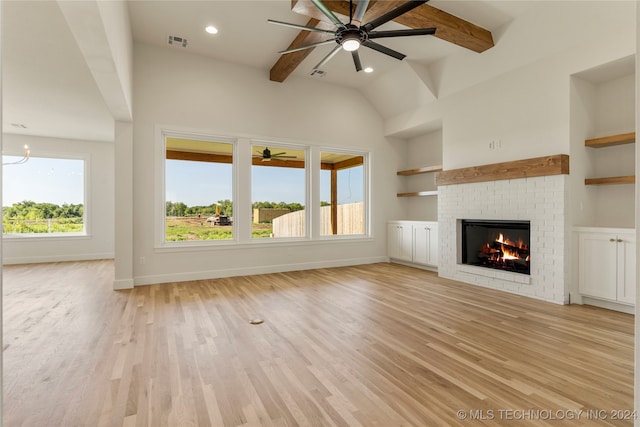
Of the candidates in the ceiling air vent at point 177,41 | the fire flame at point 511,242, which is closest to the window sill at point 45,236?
the ceiling air vent at point 177,41

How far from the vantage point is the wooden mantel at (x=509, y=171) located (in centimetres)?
402

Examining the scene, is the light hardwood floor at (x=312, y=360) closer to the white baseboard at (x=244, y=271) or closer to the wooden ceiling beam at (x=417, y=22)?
the white baseboard at (x=244, y=271)

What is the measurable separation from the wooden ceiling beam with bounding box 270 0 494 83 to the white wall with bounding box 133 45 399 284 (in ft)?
4.38

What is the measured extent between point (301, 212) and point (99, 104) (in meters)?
4.05

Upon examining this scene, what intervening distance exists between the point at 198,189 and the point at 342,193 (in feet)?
9.51

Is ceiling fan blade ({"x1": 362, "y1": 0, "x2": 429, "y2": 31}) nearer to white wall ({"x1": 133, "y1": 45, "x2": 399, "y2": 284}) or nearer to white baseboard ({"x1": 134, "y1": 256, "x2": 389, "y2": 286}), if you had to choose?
white wall ({"x1": 133, "y1": 45, "x2": 399, "y2": 284})

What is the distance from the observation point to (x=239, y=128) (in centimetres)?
576

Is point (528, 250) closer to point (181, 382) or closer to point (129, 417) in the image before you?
point (181, 382)

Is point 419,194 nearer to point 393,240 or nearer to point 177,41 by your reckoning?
point 393,240

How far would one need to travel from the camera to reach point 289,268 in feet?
20.2

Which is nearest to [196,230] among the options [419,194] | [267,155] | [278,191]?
[278,191]

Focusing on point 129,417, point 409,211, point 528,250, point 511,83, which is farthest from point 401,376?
point 409,211

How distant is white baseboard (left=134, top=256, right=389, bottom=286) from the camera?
5109 mm

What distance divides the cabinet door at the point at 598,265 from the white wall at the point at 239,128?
12.0 feet
